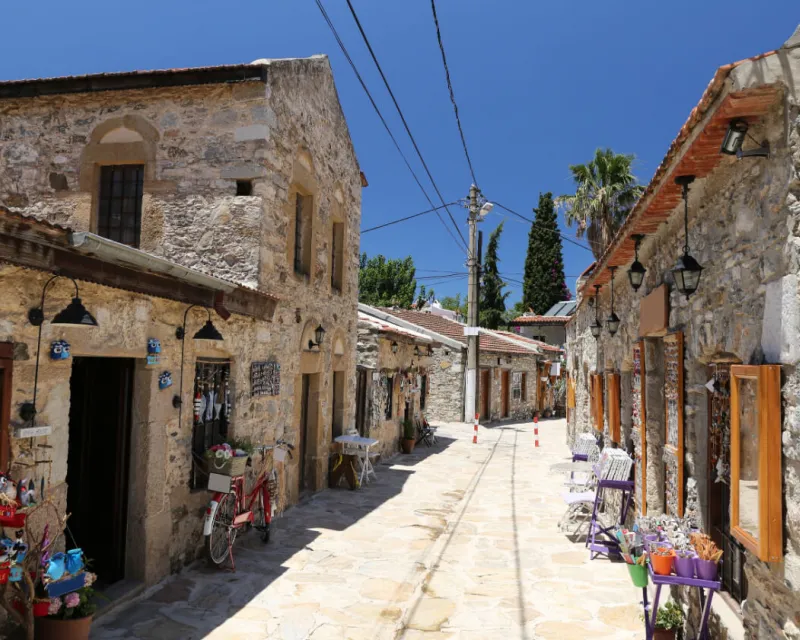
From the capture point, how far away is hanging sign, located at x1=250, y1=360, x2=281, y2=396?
25.0 feet

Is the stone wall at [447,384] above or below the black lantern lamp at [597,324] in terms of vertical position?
below

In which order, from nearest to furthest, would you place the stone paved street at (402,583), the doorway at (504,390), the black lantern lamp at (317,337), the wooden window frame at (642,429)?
the stone paved street at (402,583), the wooden window frame at (642,429), the black lantern lamp at (317,337), the doorway at (504,390)

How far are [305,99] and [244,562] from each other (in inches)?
255

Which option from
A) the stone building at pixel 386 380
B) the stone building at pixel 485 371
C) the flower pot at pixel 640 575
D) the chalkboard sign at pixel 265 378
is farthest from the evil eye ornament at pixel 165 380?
the stone building at pixel 485 371

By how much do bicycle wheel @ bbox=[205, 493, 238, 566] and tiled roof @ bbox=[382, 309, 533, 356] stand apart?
1563cm

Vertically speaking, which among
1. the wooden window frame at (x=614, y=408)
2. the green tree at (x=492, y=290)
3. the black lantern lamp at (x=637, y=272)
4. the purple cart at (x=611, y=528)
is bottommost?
the purple cart at (x=611, y=528)

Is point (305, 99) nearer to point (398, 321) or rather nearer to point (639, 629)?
point (639, 629)

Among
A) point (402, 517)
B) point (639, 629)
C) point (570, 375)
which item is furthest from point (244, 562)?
point (570, 375)

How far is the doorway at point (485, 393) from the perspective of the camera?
79.6 feet

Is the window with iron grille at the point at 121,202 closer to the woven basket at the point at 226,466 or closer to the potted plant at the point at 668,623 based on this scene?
the woven basket at the point at 226,466

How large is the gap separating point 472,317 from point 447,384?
10.8ft

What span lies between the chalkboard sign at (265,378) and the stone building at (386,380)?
4.66 m

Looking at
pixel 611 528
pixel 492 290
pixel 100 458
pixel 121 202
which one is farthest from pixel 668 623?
pixel 492 290

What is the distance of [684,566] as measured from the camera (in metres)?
3.91
